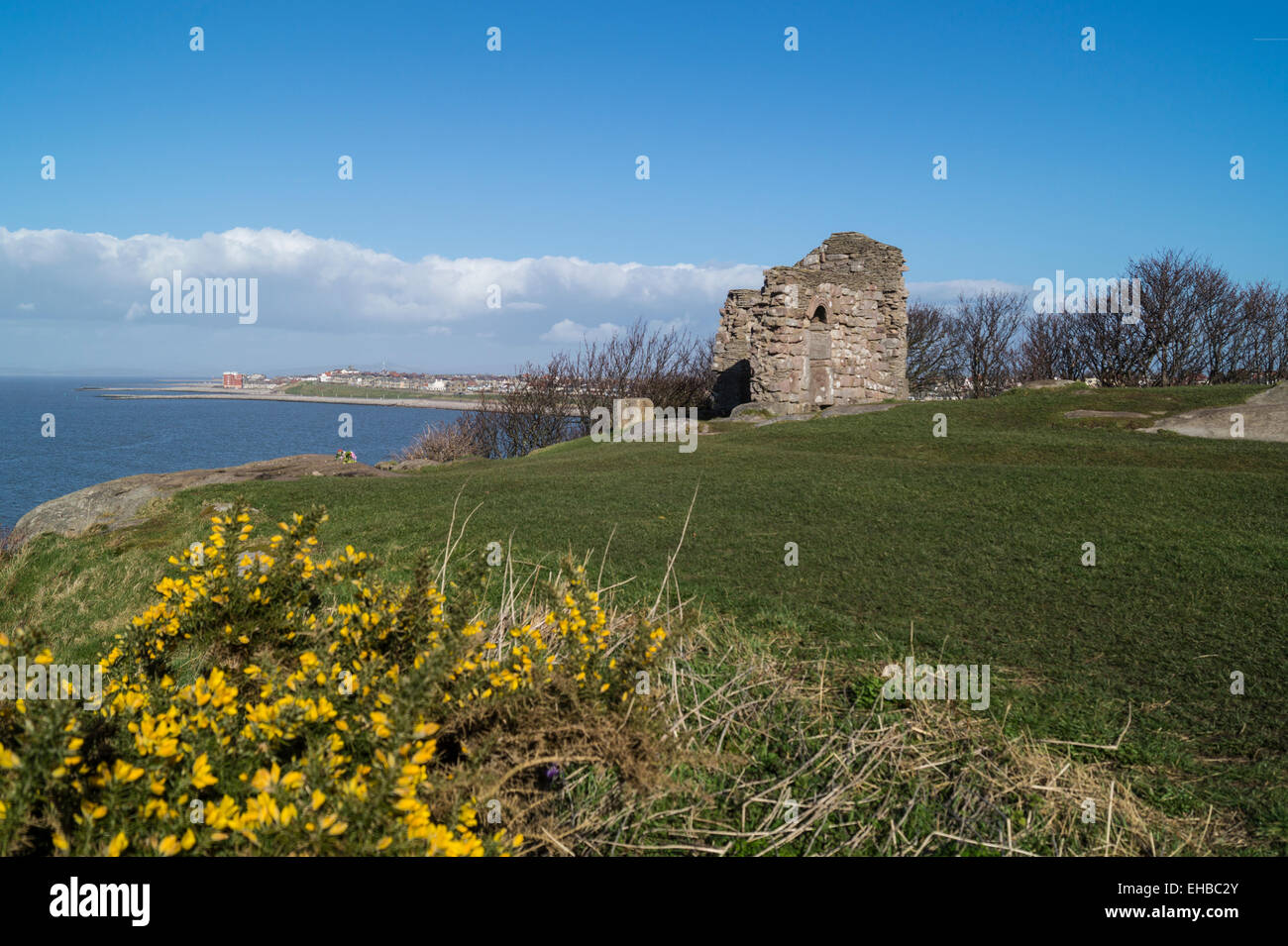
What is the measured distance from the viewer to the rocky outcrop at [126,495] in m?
12.9

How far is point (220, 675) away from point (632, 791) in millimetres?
1775

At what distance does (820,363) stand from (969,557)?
49.7ft

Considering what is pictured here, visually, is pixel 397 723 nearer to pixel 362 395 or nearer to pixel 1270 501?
pixel 1270 501

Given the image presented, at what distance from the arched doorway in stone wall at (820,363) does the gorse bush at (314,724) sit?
18098mm

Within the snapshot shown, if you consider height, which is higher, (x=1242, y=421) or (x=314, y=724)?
(x=1242, y=421)

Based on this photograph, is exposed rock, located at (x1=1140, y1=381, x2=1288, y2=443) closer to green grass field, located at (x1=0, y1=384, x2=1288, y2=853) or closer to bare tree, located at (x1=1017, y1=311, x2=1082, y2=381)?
green grass field, located at (x1=0, y1=384, x2=1288, y2=853)

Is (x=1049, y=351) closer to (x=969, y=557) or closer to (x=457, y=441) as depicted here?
(x=457, y=441)

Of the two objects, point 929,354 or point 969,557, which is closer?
point 969,557

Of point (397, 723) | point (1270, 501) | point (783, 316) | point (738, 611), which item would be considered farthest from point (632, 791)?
point (783, 316)

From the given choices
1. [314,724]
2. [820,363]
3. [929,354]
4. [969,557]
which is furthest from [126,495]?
[929,354]

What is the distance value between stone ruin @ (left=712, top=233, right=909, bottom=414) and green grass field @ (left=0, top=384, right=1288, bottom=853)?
620 cm

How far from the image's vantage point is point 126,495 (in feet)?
45.5

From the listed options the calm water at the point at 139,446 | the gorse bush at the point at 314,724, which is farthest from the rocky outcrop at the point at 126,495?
the calm water at the point at 139,446

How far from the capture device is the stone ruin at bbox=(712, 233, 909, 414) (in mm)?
20781
